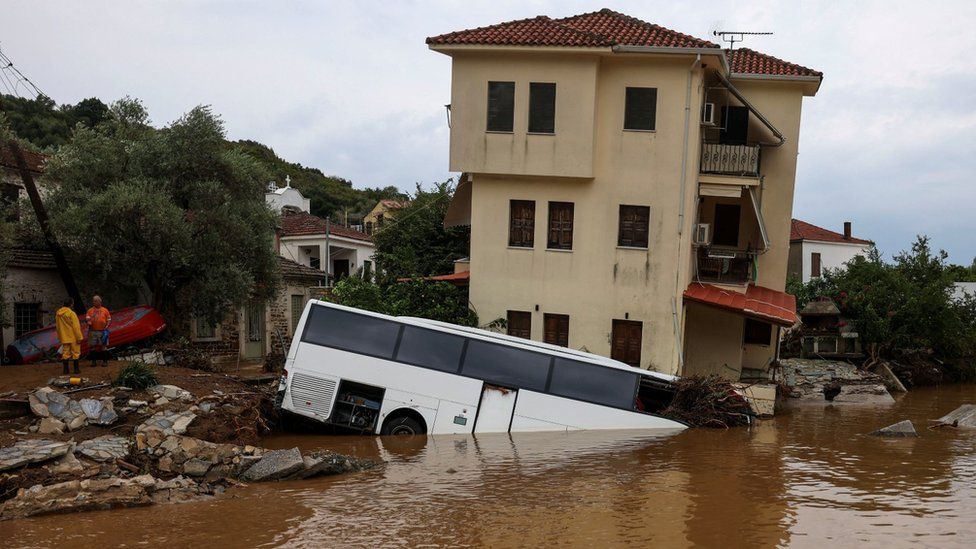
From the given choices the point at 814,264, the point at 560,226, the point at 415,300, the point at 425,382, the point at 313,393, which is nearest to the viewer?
the point at 313,393

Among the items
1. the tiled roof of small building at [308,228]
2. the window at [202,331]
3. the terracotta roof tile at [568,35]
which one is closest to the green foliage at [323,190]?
the tiled roof of small building at [308,228]

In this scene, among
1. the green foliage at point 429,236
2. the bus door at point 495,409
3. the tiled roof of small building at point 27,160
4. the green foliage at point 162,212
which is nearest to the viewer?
the bus door at point 495,409

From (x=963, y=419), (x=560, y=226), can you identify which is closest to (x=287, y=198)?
(x=560, y=226)

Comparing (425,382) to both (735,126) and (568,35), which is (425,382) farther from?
(735,126)

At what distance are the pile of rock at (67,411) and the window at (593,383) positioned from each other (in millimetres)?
8832

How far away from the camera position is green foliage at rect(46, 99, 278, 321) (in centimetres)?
2283

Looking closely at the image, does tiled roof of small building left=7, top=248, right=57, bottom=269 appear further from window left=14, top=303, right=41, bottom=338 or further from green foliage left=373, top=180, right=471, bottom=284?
A: green foliage left=373, top=180, right=471, bottom=284

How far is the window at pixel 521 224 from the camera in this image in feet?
80.3

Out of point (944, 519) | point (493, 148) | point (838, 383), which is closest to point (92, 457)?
point (944, 519)

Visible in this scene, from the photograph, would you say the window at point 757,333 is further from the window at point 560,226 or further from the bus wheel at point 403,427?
the bus wheel at point 403,427

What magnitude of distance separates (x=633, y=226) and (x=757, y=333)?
7070mm

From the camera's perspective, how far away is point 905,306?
3375cm

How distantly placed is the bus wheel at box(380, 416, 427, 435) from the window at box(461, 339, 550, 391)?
4.92ft

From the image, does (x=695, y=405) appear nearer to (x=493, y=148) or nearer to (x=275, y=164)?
(x=493, y=148)
